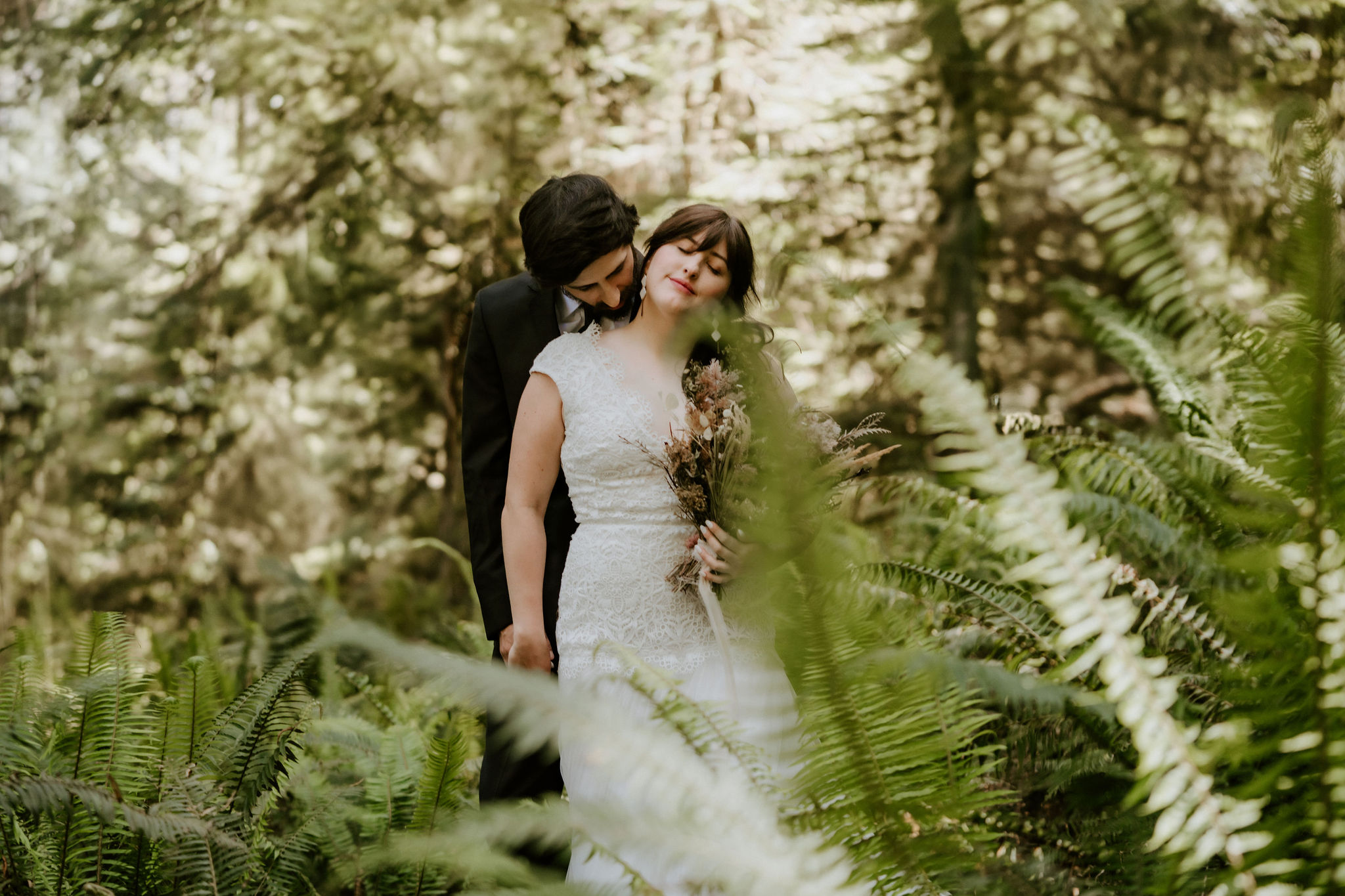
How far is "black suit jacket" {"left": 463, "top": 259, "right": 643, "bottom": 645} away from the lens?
2236 millimetres

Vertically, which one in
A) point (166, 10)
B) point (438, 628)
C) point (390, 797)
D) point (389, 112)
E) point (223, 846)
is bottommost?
point (438, 628)

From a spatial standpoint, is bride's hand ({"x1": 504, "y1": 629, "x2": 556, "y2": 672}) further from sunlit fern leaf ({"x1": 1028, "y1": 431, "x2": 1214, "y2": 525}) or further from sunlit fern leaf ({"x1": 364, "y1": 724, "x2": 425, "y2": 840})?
sunlit fern leaf ({"x1": 1028, "y1": 431, "x2": 1214, "y2": 525})

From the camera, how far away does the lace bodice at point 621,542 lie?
6.30 feet

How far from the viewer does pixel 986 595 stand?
160 centimetres

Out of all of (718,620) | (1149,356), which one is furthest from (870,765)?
(1149,356)

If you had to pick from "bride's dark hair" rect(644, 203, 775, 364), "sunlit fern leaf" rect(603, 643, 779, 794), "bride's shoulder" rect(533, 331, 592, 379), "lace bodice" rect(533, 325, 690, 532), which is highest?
"bride's dark hair" rect(644, 203, 775, 364)

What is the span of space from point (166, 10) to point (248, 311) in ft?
5.67

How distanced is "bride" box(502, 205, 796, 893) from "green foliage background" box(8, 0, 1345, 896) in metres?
0.35

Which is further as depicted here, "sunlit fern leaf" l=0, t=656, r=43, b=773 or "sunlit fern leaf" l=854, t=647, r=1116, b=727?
"sunlit fern leaf" l=0, t=656, r=43, b=773

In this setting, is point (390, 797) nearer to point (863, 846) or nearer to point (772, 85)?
point (863, 846)

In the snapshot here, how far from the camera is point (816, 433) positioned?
5.31 feet

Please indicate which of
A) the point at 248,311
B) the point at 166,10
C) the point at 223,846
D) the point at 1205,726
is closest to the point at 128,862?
the point at 223,846

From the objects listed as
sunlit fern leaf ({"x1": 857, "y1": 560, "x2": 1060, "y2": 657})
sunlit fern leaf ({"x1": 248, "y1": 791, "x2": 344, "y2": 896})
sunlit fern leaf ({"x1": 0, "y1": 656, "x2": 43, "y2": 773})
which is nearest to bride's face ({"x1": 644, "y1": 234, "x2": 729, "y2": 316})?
sunlit fern leaf ({"x1": 857, "y1": 560, "x2": 1060, "y2": 657})

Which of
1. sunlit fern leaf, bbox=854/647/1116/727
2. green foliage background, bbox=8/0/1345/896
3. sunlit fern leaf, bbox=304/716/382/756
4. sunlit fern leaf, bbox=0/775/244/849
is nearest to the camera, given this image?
sunlit fern leaf, bbox=854/647/1116/727
